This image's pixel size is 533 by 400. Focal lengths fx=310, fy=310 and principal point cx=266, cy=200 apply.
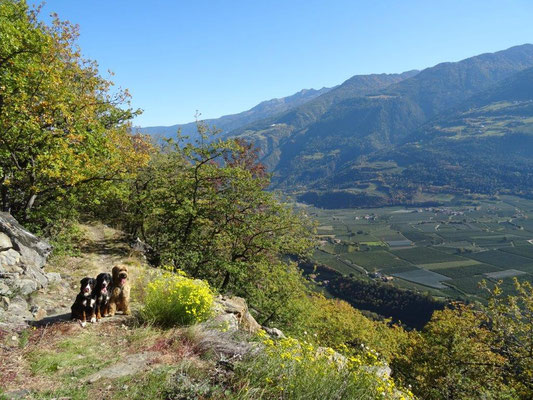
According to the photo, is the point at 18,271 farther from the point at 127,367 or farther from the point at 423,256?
the point at 423,256

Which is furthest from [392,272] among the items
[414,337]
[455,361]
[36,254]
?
[36,254]

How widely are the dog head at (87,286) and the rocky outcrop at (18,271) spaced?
4.57 feet

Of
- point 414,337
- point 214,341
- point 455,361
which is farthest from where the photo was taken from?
point 414,337

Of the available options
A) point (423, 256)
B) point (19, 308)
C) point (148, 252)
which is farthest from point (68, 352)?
point (423, 256)

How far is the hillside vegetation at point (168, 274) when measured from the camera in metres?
5.52

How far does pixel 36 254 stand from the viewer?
10.5 meters

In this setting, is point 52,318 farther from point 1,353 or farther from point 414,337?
point 414,337

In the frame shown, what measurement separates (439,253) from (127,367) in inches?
6144

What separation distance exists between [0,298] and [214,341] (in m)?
5.78

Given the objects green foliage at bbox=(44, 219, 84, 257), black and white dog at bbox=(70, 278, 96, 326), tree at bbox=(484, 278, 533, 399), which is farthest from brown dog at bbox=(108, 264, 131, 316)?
tree at bbox=(484, 278, 533, 399)

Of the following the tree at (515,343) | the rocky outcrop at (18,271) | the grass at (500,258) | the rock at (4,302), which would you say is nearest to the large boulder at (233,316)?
the rocky outcrop at (18,271)

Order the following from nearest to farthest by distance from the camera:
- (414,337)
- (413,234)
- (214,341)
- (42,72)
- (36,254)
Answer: (214,341) → (36,254) → (42,72) → (414,337) → (413,234)

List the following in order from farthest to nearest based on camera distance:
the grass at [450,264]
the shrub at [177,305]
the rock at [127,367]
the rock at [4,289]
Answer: the grass at [450,264], the rock at [4,289], the shrub at [177,305], the rock at [127,367]

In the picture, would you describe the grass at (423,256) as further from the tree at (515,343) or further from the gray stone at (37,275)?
the gray stone at (37,275)
